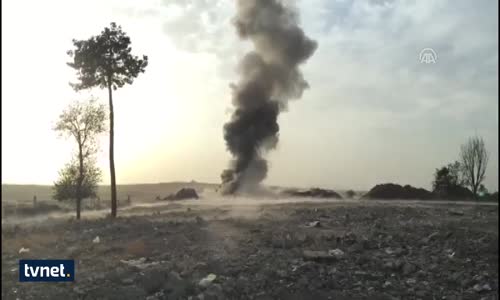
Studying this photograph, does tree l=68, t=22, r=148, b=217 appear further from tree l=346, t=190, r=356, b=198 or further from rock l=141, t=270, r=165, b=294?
tree l=346, t=190, r=356, b=198

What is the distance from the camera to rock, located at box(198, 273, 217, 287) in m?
15.9

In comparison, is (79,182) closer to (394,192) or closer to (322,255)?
(322,255)

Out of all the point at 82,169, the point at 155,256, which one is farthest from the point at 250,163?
the point at 155,256

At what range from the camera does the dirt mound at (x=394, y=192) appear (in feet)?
166

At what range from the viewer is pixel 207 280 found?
52.9 ft

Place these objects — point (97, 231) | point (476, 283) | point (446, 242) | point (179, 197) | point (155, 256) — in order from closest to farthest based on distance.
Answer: point (476, 283), point (446, 242), point (155, 256), point (97, 231), point (179, 197)

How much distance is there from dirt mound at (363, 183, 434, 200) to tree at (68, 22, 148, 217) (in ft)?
97.6

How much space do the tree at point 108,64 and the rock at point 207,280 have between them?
2065 cm

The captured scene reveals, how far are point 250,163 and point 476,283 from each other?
47477 mm

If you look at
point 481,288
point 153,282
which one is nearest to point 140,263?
point 153,282

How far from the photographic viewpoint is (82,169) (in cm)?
3803

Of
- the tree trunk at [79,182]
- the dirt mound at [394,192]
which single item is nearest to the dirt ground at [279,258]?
the tree trunk at [79,182]

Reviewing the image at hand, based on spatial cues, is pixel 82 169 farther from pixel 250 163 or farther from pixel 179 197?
pixel 250 163

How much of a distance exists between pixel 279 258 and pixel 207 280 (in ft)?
11.5
